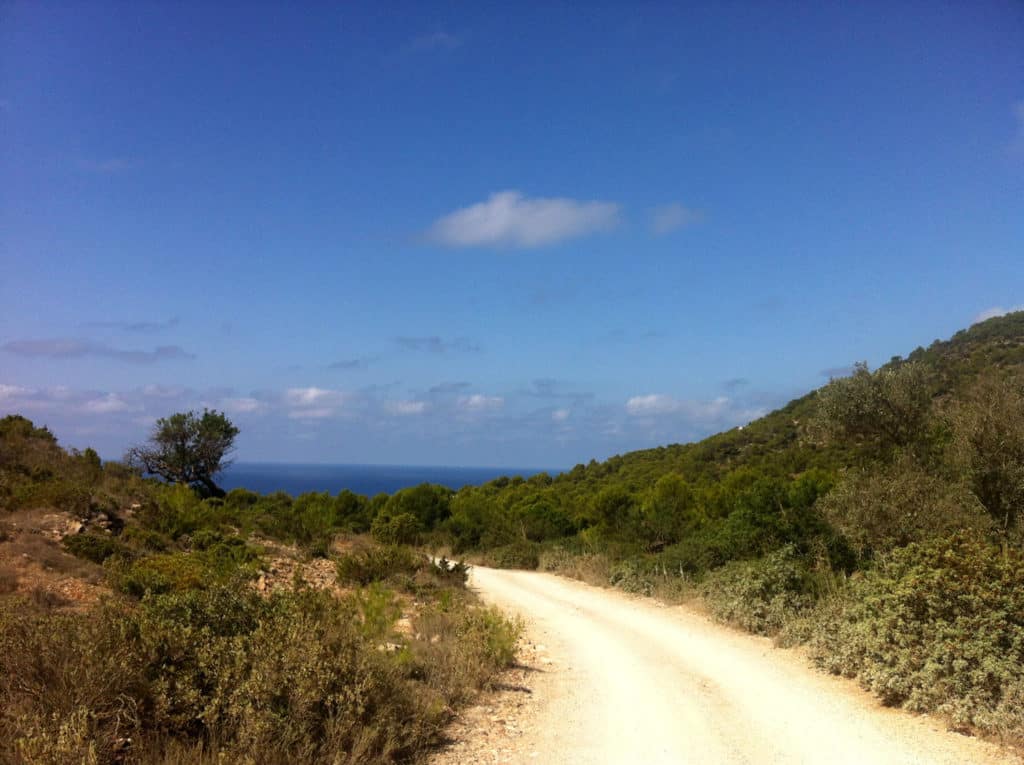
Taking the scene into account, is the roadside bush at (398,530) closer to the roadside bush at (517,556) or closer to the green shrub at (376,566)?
the roadside bush at (517,556)

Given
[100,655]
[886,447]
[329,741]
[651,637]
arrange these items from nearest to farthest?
[100,655]
[329,741]
[651,637]
[886,447]

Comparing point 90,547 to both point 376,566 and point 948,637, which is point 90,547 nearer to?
point 376,566

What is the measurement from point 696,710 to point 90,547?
10303 millimetres

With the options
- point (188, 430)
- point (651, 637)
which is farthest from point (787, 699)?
point (188, 430)

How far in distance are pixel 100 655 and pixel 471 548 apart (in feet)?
70.7

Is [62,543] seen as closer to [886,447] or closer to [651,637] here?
[651,637]

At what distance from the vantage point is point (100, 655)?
4762 mm

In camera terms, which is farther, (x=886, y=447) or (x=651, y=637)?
(x=886, y=447)

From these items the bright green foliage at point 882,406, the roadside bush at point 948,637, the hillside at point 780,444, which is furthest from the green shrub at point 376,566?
the hillside at point 780,444

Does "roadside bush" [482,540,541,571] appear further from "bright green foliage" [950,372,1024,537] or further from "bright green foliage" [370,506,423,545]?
"bright green foliage" [950,372,1024,537]

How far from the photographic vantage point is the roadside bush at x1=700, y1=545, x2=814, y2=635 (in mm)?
11750

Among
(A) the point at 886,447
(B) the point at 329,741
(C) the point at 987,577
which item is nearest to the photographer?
(B) the point at 329,741

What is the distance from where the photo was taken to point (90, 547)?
448 inches

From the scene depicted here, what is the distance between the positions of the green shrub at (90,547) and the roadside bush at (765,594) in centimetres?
1138
